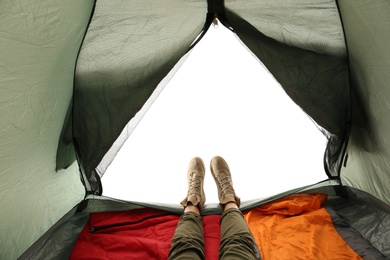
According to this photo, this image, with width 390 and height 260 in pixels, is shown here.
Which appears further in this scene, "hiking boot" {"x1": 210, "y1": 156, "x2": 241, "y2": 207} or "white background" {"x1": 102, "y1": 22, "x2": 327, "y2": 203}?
"white background" {"x1": 102, "y1": 22, "x2": 327, "y2": 203}

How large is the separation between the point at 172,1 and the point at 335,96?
70cm

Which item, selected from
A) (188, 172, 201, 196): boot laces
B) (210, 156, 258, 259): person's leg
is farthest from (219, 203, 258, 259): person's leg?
(188, 172, 201, 196): boot laces

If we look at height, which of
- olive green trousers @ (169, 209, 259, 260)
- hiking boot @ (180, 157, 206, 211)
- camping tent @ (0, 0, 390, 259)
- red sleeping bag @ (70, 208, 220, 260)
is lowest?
red sleeping bag @ (70, 208, 220, 260)

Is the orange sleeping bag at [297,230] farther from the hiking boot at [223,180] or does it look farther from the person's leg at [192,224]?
the person's leg at [192,224]

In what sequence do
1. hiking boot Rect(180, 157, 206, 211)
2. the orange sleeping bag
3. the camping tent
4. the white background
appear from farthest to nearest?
the white background
hiking boot Rect(180, 157, 206, 211)
the orange sleeping bag
the camping tent

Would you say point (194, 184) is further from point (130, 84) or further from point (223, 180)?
point (130, 84)

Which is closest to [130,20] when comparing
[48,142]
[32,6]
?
[32,6]

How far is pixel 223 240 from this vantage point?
40.5 inches

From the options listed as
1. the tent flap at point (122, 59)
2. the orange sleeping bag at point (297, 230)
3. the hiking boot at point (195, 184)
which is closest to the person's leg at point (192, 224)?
the hiking boot at point (195, 184)

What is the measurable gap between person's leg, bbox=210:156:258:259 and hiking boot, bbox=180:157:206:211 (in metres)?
0.07

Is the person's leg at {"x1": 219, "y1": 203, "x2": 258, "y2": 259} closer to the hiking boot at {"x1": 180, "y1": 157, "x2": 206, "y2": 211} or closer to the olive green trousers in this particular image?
the olive green trousers

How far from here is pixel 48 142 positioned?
3.52ft

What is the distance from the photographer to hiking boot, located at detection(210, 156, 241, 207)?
4.17 feet

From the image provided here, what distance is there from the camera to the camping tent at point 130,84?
2.97 ft
